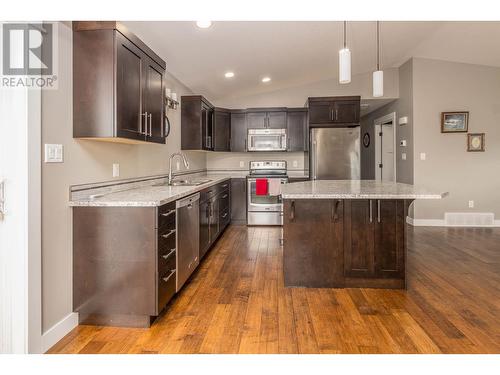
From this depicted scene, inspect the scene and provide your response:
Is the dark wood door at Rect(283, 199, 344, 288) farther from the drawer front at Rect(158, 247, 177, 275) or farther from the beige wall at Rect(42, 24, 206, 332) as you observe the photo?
the beige wall at Rect(42, 24, 206, 332)

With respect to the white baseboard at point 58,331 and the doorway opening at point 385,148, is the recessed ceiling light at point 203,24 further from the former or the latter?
the doorway opening at point 385,148

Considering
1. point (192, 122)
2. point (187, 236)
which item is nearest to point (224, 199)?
point (192, 122)

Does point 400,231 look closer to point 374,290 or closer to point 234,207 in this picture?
point 374,290

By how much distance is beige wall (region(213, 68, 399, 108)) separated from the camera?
244 inches

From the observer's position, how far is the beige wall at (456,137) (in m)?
5.47

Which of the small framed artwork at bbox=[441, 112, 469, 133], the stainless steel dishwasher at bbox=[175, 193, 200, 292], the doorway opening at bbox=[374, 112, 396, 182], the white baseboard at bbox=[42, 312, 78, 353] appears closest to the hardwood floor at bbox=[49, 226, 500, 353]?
the white baseboard at bbox=[42, 312, 78, 353]

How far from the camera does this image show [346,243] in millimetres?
2928

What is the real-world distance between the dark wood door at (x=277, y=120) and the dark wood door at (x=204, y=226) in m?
2.69

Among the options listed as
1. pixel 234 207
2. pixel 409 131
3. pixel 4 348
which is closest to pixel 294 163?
pixel 234 207

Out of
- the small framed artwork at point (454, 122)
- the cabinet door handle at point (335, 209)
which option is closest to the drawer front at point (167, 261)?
the cabinet door handle at point (335, 209)

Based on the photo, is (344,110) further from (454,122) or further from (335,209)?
(335,209)

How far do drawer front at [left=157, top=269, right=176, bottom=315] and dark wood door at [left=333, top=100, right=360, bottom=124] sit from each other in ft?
13.9

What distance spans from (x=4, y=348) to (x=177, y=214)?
130 cm
